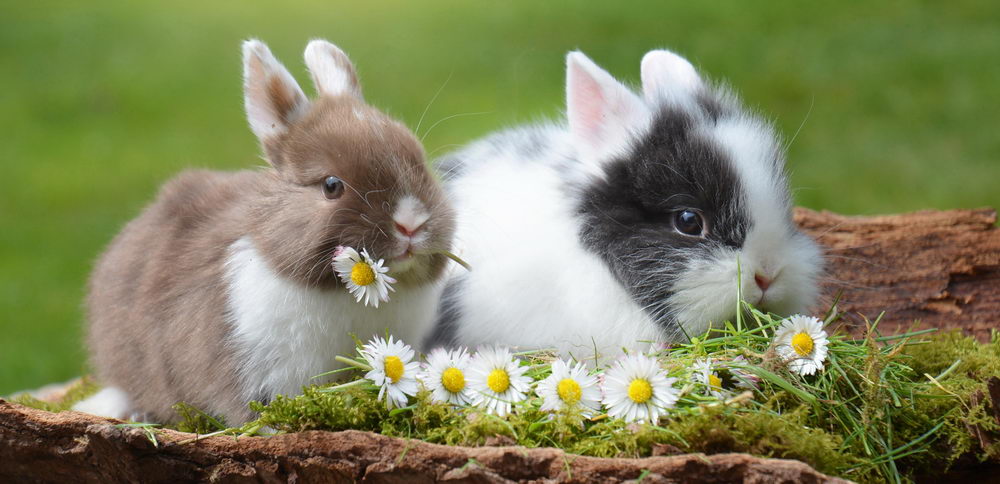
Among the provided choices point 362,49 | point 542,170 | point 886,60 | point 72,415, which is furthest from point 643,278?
point 886,60

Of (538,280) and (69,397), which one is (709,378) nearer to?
(538,280)

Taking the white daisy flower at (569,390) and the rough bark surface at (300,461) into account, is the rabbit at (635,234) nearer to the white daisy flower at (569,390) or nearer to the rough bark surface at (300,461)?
the white daisy flower at (569,390)

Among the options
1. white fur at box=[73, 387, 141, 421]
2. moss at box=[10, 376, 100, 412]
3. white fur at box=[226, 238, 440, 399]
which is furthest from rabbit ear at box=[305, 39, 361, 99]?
moss at box=[10, 376, 100, 412]

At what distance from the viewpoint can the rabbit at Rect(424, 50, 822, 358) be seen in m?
3.04

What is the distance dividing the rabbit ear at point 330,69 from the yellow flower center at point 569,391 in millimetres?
1226

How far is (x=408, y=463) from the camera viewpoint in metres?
2.45

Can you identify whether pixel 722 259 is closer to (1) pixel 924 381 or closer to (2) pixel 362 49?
Answer: (1) pixel 924 381

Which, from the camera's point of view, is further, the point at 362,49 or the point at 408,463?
the point at 362,49

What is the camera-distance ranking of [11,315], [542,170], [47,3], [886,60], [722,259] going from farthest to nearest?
[47,3]
[886,60]
[11,315]
[542,170]
[722,259]

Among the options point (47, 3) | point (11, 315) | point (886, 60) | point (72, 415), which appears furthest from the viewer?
point (47, 3)

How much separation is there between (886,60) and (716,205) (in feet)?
16.4

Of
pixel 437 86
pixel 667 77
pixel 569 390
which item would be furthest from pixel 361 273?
pixel 437 86

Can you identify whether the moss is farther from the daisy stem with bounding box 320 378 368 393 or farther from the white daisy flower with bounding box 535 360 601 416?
the white daisy flower with bounding box 535 360 601 416

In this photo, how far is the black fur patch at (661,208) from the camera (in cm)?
303
